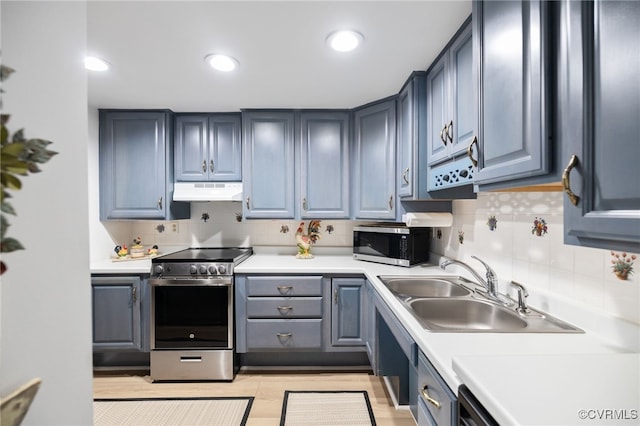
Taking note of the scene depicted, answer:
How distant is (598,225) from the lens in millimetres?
637

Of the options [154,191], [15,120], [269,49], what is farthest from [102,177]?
[15,120]

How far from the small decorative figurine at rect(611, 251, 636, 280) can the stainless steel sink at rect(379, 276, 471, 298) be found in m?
0.81

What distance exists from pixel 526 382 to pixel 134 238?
315 cm

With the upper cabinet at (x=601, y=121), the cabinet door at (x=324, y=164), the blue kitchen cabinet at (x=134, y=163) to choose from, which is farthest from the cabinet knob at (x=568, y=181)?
the blue kitchen cabinet at (x=134, y=163)

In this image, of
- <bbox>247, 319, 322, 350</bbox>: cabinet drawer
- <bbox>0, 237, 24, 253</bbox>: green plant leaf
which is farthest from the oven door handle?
<bbox>0, 237, 24, 253</bbox>: green plant leaf

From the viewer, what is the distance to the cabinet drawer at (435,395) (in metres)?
0.83

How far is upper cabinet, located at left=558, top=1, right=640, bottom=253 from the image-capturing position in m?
0.59

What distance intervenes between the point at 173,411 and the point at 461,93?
250cm

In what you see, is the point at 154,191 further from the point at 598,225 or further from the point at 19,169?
the point at 598,225

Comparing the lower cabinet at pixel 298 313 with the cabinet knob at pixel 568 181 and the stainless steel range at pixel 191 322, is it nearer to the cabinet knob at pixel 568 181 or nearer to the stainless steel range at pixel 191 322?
the stainless steel range at pixel 191 322

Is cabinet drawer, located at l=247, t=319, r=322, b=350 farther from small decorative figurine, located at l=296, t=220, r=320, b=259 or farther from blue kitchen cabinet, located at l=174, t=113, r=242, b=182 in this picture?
blue kitchen cabinet, located at l=174, t=113, r=242, b=182

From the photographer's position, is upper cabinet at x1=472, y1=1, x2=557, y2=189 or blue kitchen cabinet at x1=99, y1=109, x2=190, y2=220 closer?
upper cabinet at x1=472, y1=1, x2=557, y2=189

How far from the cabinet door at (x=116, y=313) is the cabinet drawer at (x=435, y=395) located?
6.90ft

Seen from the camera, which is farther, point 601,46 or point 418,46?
point 418,46
